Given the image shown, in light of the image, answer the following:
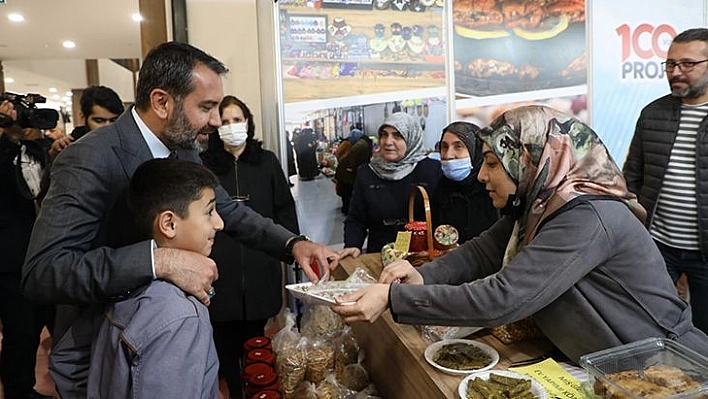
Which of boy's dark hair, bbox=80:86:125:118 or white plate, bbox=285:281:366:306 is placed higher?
boy's dark hair, bbox=80:86:125:118

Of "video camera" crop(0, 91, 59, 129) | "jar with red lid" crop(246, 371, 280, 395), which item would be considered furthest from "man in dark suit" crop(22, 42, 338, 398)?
"video camera" crop(0, 91, 59, 129)

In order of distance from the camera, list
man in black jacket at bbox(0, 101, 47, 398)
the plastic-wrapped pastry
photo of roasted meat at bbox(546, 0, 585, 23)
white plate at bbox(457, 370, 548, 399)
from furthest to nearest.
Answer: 1. photo of roasted meat at bbox(546, 0, 585, 23)
2. man in black jacket at bbox(0, 101, 47, 398)
3. the plastic-wrapped pastry
4. white plate at bbox(457, 370, 548, 399)

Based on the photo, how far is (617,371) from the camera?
3.63 ft

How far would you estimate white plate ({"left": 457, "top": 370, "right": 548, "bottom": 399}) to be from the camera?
44.2 inches

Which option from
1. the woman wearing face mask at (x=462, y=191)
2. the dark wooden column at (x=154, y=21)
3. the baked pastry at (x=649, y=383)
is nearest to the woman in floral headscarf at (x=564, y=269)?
the baked pastry at (x=649, y=383)

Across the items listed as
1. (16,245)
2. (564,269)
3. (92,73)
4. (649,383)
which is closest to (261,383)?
(564,269)

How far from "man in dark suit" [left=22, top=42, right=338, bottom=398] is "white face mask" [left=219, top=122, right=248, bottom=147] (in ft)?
3.56

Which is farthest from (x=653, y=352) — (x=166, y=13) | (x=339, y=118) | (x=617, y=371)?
(x=166, y=13)

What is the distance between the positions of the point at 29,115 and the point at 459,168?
6.67ft

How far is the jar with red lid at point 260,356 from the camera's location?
171cm

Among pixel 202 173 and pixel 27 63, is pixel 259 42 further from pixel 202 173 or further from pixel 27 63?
pixel 27 63

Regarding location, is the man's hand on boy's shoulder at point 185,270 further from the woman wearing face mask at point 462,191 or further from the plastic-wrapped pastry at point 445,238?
the woman wearing face mask at point 462,191

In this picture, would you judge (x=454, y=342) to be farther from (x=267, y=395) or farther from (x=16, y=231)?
(x=16, y=231)

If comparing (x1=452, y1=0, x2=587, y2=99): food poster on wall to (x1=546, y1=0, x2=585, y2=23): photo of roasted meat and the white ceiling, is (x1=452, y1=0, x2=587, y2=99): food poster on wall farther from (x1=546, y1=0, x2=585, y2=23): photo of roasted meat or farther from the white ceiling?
the white ceiling
